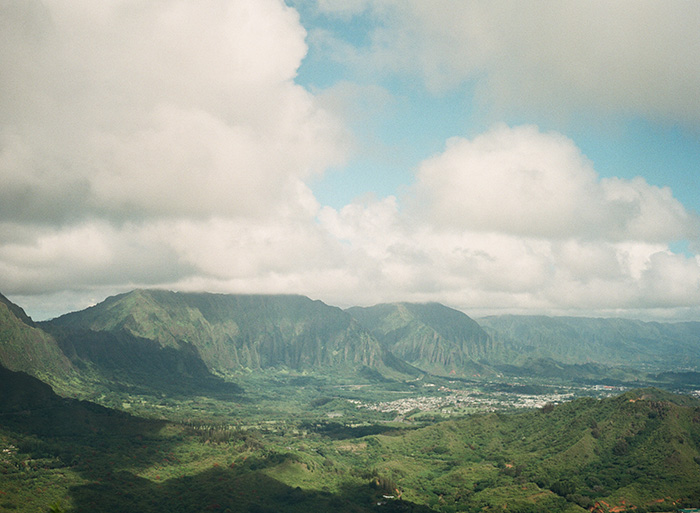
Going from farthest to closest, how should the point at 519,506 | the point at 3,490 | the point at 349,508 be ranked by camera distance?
the point at 349,508 < the point at 519,506 < the point at 3,490

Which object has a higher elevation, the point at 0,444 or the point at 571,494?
the point at 0,444

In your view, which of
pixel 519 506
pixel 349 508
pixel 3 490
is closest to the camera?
pixel 3 490

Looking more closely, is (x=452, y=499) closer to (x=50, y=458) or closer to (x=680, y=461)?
(x=680, y=461)

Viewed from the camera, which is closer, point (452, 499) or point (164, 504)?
point (164, 504)

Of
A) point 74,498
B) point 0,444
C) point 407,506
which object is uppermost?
point 0,444

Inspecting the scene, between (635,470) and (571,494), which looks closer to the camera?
(571,494)

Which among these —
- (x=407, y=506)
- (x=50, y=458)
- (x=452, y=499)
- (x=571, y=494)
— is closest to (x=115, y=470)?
(x=50, y=458)

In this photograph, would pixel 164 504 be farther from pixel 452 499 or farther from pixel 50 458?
pixel 452 499

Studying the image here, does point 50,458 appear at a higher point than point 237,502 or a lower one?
higher

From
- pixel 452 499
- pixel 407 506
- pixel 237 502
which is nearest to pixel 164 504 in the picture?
pixel 237 502
